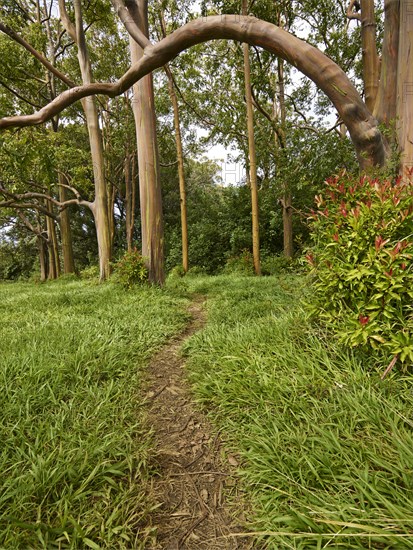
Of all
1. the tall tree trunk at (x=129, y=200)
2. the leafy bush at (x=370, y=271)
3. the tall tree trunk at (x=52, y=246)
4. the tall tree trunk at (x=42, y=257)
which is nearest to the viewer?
the leafy bush at (x=370, y=271)

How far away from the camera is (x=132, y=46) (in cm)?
476

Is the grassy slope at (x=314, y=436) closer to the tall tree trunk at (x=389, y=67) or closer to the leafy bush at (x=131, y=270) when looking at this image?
the tall tree trunk at (x=389, y=67)

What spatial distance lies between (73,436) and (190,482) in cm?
66

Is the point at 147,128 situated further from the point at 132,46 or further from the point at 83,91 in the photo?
the point at 83,91

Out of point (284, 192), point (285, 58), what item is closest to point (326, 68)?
point (285, 58)

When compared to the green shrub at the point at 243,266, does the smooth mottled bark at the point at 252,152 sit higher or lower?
higher

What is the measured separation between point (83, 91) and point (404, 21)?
343 cm

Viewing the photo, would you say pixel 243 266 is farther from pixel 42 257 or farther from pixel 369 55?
pixel 42 257

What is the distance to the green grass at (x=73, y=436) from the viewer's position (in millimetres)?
972

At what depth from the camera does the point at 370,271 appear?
1599mm

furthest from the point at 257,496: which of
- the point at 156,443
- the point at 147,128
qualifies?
the point at 147,128

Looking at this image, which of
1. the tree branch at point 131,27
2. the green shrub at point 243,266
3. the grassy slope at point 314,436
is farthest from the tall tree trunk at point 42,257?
the grassy slope at point 314,436

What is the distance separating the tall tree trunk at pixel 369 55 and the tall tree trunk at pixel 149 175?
12.0 feet

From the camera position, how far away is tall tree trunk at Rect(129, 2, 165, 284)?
16.6 ft
